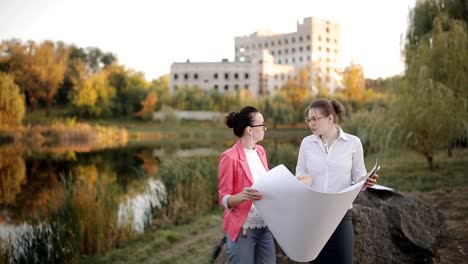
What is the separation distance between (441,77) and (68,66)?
47.9 metres

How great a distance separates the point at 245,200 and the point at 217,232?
4.25 m

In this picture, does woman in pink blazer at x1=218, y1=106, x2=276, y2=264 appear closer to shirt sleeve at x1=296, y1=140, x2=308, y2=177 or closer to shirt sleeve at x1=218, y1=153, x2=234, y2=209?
shirt sleeve at x1=218, y1=153, x2=234, y2=209

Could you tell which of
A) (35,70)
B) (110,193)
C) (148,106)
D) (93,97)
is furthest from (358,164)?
(35,70)

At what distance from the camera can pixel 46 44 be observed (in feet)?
150

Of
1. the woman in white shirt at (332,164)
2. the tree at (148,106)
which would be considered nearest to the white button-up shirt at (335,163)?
the woman in white shirt at (332,164)

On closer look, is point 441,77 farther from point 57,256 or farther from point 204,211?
point 57,256

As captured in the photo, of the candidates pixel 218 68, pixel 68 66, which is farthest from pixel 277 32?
pixel 68 66

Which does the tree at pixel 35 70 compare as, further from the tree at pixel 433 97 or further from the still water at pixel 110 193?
the tree at pixel 433 97

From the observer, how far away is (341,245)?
234 cm

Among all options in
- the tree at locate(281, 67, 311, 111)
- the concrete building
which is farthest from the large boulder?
the concrete building

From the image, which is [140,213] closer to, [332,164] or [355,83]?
[332,164]

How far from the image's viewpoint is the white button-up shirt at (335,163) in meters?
2.35

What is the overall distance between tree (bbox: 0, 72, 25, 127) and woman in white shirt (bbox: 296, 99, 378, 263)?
2664 centimetres

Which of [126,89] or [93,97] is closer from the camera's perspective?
[93,97]
